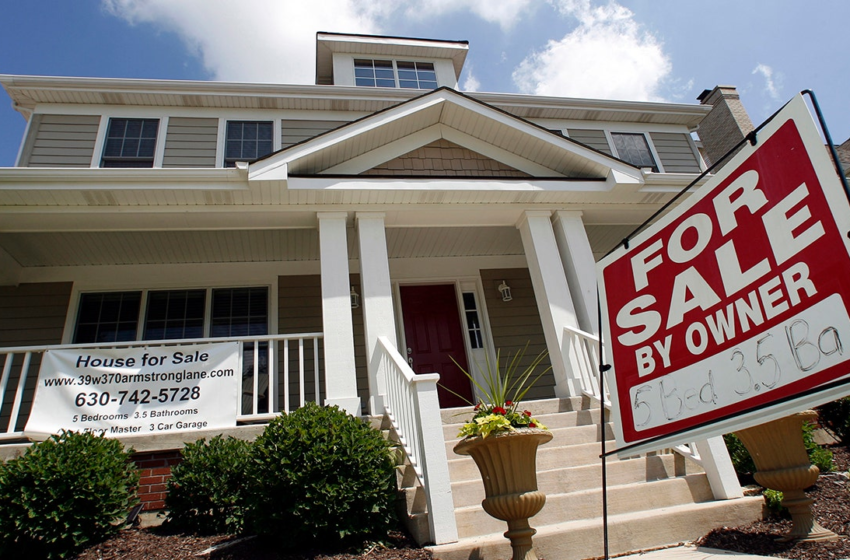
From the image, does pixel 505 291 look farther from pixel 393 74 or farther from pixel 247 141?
pixel 393 74

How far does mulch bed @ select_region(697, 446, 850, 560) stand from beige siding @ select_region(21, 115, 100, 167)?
9025 mm

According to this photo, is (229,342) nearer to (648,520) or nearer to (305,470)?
(305,470)

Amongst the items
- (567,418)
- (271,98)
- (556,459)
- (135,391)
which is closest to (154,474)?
(135,391)

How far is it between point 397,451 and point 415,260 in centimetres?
465

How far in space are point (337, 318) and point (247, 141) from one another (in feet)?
14.3

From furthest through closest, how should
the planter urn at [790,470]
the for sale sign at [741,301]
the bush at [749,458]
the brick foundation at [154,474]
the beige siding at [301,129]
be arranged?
the beige siding at [301,129]
the bush at [749,458]
the brick foundation at [154,474]
the planter urn at [790,470]
the for sale sign at [741,301]

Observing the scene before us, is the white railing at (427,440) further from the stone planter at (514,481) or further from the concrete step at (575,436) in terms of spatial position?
the concrete step at (575,436)

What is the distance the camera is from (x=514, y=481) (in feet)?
10.00

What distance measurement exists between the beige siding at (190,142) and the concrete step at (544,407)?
565 cm

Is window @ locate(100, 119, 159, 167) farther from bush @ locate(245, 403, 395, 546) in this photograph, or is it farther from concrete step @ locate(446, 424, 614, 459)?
concrete step @ locate(446, 424, 614, 459)

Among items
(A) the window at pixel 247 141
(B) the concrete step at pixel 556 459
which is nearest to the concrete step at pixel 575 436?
(B) the concrete step at pixel 556 459

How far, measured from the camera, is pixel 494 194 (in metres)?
6.78

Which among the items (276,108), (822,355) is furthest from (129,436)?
(276,108)

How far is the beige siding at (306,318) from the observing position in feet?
25.9
